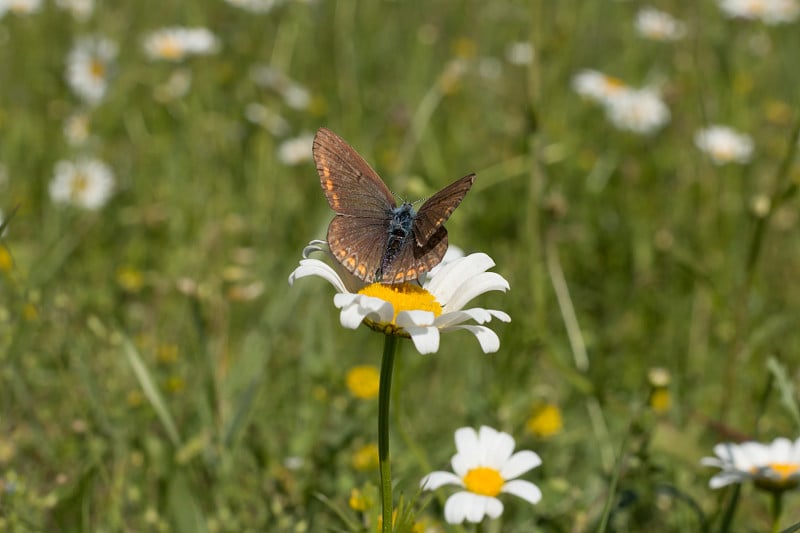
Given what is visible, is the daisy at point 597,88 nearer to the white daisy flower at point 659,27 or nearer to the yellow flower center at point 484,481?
the white daisy flower at point 659,27

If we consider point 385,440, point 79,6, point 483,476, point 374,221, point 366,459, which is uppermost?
point 79,6

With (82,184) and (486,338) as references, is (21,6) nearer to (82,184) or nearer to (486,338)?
(82,184)

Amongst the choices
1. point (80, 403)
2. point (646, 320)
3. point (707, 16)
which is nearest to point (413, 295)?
point (80, 403)

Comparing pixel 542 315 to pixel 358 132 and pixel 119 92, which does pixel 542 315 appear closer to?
pixel 358 132

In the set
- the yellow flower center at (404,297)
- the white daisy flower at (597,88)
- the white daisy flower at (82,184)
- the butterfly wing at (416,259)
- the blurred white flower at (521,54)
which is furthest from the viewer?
the white daisy flower at (597,88)

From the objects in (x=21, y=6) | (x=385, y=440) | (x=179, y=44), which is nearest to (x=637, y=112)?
(x=179, y=44)

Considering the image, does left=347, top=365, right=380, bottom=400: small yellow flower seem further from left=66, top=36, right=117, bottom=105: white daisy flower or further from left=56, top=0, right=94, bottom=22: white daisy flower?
left=56, top=0, right=94, bottom=22: white daisy flower

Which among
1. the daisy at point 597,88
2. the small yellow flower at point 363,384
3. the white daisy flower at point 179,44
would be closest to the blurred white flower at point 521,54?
the daisy at point 597,88
